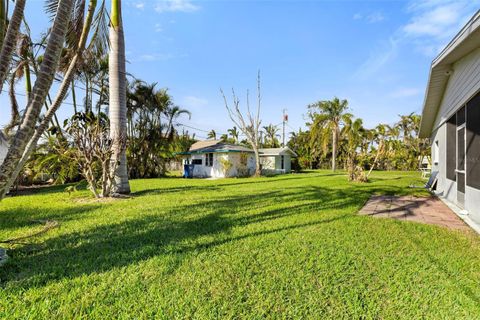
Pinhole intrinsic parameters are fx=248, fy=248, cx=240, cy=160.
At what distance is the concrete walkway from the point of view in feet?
17.6

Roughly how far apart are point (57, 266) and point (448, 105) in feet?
Answer: 36.0

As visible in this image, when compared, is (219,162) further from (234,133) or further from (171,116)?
(234,133)

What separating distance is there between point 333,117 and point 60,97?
25.6 metres

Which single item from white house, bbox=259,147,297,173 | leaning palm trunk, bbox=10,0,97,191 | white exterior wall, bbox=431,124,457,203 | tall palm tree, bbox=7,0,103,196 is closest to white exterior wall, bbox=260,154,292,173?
white house, bbox=259,147,297,173

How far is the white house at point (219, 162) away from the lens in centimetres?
2019

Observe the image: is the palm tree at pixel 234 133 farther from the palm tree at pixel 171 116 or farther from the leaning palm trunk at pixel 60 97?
the leaning palm trunk at pixel 60 97

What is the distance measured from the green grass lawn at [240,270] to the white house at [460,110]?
217cm

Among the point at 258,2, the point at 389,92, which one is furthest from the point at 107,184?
Answer: the point at 389,92

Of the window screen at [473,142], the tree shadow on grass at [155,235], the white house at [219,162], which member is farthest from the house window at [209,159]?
the window screen at [473,142]

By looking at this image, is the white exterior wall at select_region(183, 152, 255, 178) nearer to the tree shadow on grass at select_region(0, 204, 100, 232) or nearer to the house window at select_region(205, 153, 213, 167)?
the house window at select_region(205, 153, 213, 167)

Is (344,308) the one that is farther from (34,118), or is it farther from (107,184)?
(107,184)

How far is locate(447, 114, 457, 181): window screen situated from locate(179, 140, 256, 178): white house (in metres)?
13.9

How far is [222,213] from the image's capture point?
6.07 meters

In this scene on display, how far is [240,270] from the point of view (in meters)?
3.00
